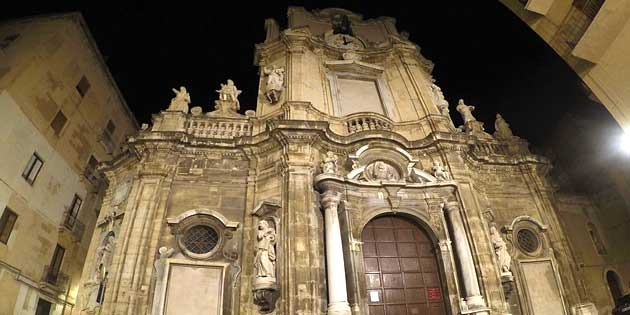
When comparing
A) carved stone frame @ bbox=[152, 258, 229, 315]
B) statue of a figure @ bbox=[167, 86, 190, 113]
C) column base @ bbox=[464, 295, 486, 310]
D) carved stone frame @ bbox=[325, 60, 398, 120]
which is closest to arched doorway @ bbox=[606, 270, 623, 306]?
column base @ bbox=[464, 295, 486, 310]

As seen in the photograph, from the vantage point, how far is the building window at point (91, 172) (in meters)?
17.3

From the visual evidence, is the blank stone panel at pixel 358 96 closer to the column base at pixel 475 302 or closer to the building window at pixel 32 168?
the column base at pixel 475 302

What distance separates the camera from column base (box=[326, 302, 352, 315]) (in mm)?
7804

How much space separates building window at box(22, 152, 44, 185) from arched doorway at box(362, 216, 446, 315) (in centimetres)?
1301

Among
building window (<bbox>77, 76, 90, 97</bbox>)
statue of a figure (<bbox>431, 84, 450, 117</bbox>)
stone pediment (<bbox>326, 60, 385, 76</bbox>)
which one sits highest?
building window (<bbox>77, 76, 90, 97</bbox>)

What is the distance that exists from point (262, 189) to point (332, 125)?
347cm

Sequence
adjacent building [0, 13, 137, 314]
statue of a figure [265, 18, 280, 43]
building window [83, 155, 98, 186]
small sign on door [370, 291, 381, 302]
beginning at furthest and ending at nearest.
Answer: building window [83, 155, 98, 186] → statue of a figure [265, 18, 280, 43] → adjacent building [0, 13, 137, 314] → small sign on door [370, 291, 381, 302]

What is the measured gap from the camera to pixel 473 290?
8.79 meters

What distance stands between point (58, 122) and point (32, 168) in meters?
2.55

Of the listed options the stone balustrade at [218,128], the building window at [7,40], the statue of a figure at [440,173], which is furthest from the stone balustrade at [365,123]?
the building window at [7,40]

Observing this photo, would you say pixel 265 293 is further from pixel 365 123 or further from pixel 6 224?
pixel 6 224

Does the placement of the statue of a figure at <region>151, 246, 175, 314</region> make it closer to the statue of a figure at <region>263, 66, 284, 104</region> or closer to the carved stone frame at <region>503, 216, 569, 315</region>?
the statue of a figure at <region>263, 66, 284, 104</region>

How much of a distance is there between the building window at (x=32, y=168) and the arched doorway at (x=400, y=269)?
512 inches

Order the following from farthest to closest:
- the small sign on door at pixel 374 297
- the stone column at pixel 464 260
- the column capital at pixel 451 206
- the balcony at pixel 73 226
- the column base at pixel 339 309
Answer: the balcony at pixel 73 226
the column capital at pixel 451 206
the small sign on door at pixel 374 297
the stone column at pixel 464 260
the column base at pixel 339 309
